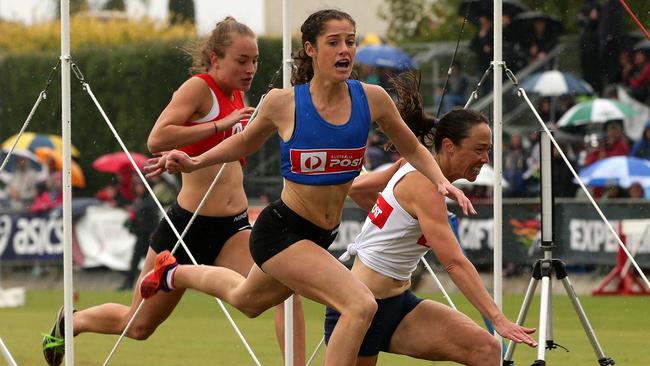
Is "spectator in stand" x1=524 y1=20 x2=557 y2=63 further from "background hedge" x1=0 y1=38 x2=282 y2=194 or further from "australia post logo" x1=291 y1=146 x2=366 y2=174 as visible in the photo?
"australia post logo" x1=291 y1=146 x2=366 y2=174

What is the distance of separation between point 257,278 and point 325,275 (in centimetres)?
57

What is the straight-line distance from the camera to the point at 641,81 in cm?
1638

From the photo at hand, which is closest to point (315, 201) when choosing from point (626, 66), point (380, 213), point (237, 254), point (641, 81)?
point (380, 213)

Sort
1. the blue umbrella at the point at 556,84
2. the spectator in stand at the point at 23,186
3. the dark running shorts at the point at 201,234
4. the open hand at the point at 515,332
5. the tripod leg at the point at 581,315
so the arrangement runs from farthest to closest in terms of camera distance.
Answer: the spectator in stand at the point at 23,186 → the blue umbrella at the point at 556,84 → the dark running shorts at the point at 201,234 → the tripod leg at the point at 581,315 → the open hand at the point at 515,332

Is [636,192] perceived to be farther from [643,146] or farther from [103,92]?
[103,92]

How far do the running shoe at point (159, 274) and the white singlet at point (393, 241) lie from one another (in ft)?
4.35

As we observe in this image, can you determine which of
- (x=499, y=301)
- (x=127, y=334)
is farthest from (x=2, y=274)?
(x=499, y=301)

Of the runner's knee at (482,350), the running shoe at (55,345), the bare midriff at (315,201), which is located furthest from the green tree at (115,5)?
the runner's knee at (482,350)

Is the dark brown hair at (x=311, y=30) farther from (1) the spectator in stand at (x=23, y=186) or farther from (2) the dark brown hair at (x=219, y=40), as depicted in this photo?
(1) the spectator in stand at (x=23, y=186)

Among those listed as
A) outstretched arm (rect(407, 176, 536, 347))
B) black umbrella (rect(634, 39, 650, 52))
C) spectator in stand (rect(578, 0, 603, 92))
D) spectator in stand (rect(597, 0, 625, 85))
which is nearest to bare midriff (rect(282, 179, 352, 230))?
outstretched arm (rect(407, 176, 536, 347))

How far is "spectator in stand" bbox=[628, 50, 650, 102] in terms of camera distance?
53.0 feet

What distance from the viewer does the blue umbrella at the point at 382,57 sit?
1736 cm

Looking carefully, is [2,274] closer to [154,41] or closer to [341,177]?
[154,41]

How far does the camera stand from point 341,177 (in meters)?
6.27
